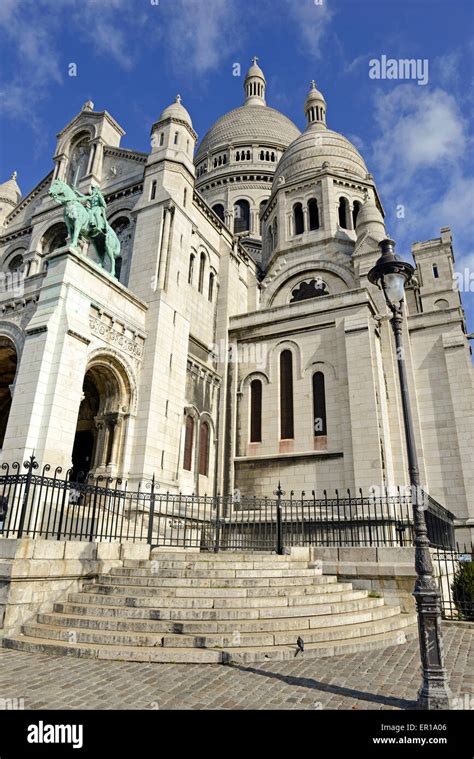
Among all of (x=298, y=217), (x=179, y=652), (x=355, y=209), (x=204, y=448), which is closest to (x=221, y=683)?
(x=179, y=652)

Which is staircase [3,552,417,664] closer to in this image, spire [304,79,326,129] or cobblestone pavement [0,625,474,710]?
cobblestone pavement [0,625,474,710]

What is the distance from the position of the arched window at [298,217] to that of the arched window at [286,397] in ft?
37.6

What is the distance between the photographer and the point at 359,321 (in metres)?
19.1

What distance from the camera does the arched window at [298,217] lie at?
95.1ft

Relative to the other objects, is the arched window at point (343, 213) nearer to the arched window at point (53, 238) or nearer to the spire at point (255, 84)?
the arched window at point (53, 238)

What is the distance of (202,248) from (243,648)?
20.0 meters

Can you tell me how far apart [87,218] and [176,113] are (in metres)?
9.61

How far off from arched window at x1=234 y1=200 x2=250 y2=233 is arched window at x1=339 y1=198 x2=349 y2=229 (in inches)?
535

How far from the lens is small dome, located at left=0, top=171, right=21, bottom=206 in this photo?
29405 millimetres

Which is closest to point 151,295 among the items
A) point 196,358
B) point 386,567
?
point 196,358

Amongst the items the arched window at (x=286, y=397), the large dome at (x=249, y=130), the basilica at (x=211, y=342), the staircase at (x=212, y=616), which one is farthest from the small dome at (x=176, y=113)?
the large dome at (x=249, y=130)

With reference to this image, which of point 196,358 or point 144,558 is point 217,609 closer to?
point 144,558

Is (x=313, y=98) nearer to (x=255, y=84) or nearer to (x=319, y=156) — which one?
(x=319, y=156)

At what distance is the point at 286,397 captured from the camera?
2072 centimetres
